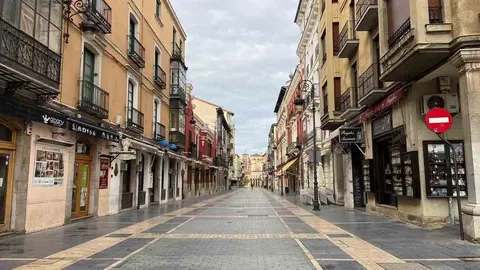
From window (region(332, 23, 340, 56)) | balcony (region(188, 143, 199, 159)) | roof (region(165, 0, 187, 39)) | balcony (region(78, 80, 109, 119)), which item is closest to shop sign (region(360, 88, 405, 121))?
window (region(332, 23, 340, 56))

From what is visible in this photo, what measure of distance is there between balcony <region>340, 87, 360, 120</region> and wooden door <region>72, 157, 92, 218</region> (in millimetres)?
11605

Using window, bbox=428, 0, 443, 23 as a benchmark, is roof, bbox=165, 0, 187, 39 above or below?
above

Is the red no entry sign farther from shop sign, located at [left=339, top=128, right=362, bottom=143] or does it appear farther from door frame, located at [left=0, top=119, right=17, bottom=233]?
door frame, located at [left=0, top=119, right=17, bottom=233]

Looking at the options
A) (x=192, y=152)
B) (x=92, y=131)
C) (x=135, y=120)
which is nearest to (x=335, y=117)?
(x=135, y=120)

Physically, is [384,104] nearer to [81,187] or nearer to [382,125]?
[382,125]

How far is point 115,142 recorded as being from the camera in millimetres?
16844

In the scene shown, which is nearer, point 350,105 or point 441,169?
point 441,169

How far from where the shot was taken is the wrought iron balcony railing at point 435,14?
10.5m

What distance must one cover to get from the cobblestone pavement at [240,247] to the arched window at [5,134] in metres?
2.61

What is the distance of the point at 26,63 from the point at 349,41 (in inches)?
525

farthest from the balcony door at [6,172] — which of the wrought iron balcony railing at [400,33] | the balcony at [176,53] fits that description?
the balcony at [176,53]

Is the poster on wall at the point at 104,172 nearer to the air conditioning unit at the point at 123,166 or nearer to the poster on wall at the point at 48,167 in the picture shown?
the air conditioning unit at the point at 123,166

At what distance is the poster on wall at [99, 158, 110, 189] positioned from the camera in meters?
16.2

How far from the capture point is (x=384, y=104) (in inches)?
559
